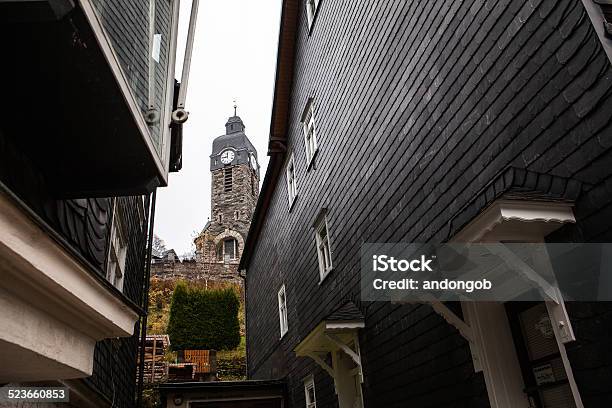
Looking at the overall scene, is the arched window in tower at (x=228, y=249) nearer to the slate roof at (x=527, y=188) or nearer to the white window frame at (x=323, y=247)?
the white window frame at (x=323, y=247)

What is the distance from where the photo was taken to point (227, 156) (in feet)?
169

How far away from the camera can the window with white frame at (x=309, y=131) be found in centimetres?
1106

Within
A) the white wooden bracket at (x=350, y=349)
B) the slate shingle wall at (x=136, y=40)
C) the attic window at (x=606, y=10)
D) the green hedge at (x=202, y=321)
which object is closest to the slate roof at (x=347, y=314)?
the white wooden bracket at (x=350, y=349)

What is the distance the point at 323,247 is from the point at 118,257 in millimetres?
4047

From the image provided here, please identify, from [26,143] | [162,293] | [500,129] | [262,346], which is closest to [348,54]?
[500,129]

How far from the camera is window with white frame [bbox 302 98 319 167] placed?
11.1m

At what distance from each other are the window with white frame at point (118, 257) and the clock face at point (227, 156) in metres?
42.8

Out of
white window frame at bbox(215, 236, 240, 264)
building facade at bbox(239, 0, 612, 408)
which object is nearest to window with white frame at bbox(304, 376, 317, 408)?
building facade at bbox(239, 0, 612, 408)

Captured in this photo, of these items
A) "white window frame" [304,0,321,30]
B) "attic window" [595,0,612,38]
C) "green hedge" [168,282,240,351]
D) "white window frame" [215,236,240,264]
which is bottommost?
"attic window" [595,0,612,38]

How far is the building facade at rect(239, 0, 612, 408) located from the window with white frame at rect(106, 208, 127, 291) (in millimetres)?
3303

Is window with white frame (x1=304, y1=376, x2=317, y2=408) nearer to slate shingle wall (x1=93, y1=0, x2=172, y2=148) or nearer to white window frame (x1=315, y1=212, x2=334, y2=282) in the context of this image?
white window frame (x1=315, y1=212, x2=334, y2=282)

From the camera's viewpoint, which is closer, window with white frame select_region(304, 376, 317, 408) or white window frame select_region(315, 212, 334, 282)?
white window frame select_region(315, 212, 334, 282)

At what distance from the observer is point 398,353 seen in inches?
253

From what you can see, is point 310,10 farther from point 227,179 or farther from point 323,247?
point 227,179
